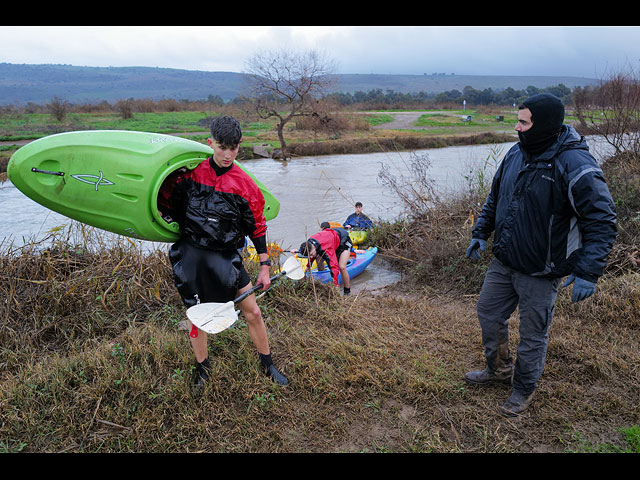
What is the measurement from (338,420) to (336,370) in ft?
1.49

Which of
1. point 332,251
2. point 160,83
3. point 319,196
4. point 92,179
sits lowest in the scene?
point 319,196

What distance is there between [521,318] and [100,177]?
Answer: 2642 millimetres

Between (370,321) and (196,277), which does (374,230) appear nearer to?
(370,321)

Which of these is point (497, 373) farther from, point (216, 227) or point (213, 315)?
point (216, 227)

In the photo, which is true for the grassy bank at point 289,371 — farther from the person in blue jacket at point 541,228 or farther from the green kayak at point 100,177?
the green kayak at point 100,177

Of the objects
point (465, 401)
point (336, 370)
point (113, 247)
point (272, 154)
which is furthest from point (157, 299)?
point (272, 154)

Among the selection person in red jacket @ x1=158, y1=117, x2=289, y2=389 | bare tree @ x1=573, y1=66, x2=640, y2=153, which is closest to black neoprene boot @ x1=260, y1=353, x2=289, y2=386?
person in red jacket @ x1=158, y1=117, x2=289, y2=389

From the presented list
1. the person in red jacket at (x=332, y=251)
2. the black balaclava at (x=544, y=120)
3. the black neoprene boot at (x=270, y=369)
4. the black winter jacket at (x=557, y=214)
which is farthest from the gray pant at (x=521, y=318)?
the person in red jacket at (x=332, y=251)

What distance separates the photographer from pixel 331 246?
5.70 meters

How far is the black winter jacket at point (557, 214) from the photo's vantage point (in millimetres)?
2350

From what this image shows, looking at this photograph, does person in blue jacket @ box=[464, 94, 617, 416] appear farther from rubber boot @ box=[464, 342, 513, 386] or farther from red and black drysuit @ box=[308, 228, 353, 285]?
red and black drysuit @ box=[308, 228, 353, 285]

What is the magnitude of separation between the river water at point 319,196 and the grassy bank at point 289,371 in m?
1.11

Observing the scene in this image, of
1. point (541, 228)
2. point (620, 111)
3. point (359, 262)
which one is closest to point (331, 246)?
point (359, 262)

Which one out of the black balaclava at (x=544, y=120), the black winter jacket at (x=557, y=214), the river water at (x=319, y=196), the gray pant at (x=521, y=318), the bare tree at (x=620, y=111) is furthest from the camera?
the river water at (x=319, y=196)
